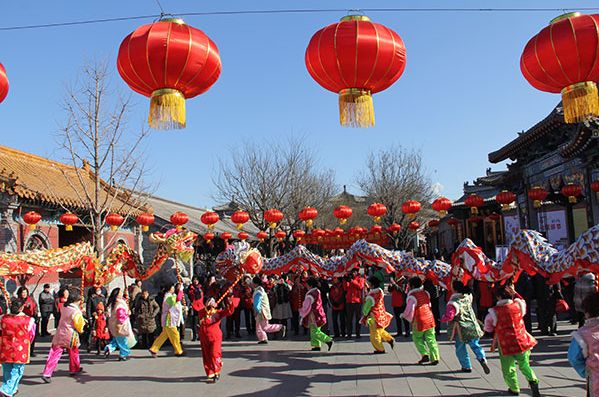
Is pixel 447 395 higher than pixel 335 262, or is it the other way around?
pixel 335 262

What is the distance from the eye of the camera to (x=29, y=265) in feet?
28.2

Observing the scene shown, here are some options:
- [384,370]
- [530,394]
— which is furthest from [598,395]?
[384,370]

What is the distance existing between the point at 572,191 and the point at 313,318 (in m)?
8.57

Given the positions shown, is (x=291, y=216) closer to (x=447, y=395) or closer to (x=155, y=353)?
(x=155, y=353)

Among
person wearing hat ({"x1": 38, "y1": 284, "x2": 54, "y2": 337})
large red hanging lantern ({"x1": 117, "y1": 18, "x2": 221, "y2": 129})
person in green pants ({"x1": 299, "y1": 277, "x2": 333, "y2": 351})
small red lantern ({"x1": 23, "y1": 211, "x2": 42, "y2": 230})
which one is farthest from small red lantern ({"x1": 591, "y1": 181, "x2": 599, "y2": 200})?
small red lantern ({"x1": 23, "y1": 211, "x2": 42, "y2": 230})

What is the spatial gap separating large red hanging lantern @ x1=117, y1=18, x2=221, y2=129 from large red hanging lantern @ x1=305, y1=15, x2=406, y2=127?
1.10 meters

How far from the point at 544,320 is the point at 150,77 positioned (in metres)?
8.36

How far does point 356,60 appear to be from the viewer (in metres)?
5.11

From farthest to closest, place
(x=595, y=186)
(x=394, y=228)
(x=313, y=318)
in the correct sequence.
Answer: (x=394, y=228) → (x=595, y=186) → (x=313, y=318)

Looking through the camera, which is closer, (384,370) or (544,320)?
(384,370)

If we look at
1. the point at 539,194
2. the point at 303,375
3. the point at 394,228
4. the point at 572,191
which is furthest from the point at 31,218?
the point at 394,228

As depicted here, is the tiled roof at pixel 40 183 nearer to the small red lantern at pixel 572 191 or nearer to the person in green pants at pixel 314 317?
the person in green pants at pixel 314 317

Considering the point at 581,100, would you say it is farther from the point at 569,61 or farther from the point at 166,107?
the point at 166,107

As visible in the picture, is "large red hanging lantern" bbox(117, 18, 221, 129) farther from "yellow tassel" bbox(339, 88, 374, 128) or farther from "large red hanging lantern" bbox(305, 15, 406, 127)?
"yellow tassel" bbox(339, 88, 374, 128)
